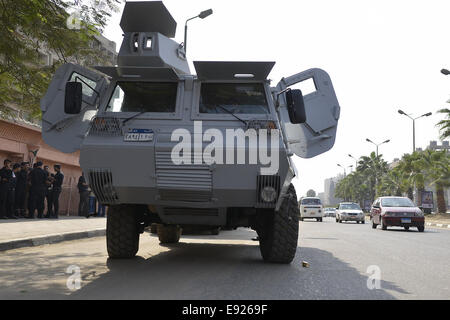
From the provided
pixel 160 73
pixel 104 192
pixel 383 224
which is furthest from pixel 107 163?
pixel 383 224

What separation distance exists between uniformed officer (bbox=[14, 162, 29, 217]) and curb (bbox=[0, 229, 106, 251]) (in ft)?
13.3

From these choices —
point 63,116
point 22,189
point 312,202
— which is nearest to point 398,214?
point 22,189

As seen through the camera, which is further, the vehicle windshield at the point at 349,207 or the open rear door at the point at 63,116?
the vehicle windshield at the point at 349,207

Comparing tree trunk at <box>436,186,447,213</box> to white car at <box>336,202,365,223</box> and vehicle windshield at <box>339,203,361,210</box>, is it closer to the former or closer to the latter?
vehicle windshield at <box>339,203,361,210</box>

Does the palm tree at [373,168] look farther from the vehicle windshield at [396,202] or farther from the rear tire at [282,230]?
the rear tire at [282,230]

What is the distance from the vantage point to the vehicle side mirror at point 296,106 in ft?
21.0

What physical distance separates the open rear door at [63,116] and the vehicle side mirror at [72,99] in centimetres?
22

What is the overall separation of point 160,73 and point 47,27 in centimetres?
270

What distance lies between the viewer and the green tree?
25.3 ft

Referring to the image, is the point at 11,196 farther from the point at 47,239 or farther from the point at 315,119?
the point at 315,119

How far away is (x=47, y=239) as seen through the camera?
10.0 m

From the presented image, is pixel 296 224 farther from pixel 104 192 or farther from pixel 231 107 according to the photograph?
pixel 104 192

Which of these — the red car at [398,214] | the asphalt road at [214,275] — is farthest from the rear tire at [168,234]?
the red car at [398,214]

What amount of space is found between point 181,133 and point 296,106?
1.50 meters
